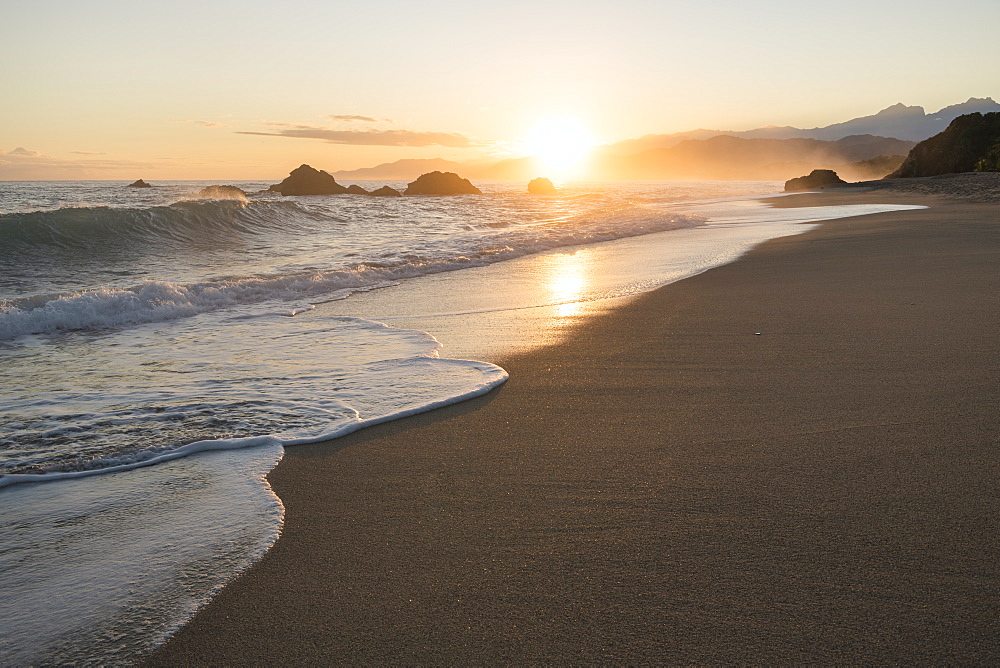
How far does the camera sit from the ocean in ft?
7.39

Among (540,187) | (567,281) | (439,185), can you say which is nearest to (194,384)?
(567,281)

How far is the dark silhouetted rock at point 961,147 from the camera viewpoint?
146ft

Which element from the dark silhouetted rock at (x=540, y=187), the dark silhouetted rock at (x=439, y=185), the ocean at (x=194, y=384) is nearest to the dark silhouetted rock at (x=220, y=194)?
the ocean at (x=194, y=384)

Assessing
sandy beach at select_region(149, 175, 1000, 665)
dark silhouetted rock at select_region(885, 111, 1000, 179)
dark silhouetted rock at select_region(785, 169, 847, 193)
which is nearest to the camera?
sandy beach at select_region(149, 175, 1000, 665)

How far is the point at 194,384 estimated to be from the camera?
464 centimetres

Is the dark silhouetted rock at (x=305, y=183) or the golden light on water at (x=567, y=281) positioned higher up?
the dark silhouetted rock at (x=305, y=183)

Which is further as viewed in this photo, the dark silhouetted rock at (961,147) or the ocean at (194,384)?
the dark silhouetted rock at (961,147)

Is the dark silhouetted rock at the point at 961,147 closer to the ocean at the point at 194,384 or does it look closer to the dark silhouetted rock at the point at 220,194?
the ocean at the point at 194,384

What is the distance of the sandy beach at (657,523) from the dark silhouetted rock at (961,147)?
48.2 metres

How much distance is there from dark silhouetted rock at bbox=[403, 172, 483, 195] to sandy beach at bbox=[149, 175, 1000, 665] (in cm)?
6668

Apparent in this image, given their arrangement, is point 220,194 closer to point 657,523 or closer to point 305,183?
point 305,183

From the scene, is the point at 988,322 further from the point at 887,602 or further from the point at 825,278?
the point at 887,602

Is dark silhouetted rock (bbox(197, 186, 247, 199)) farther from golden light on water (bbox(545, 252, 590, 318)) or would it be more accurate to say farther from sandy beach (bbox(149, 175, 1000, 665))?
sandy beach (bbox(149, 175, 1000, 665))

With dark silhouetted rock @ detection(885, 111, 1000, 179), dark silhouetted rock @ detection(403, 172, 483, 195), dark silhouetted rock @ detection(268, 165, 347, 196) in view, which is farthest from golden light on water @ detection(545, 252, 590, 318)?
dark silhouetted rock @ detection(403, 172, 483, 195)
